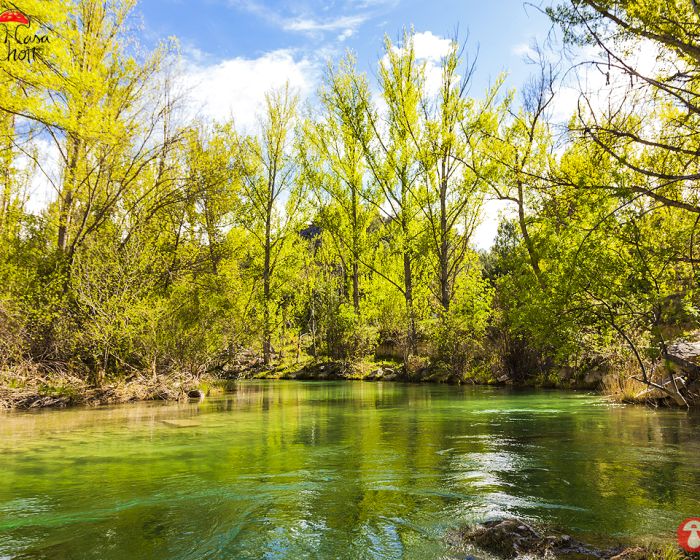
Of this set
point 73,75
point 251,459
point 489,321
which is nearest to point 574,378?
point 489,321

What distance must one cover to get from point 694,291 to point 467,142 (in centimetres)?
1454

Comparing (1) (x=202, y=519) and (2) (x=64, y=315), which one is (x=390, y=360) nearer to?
(2) (x=64, y=315)

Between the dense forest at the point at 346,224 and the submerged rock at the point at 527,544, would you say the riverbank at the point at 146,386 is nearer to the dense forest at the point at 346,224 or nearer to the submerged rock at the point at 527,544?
the dense forest at the point at 346,224

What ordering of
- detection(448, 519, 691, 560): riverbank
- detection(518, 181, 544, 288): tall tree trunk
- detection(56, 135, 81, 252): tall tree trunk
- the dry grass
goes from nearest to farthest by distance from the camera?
1. detection(448, 519, 691, 560): riverbank
2. the dry grass
3. detection(56, 135, 81, 252): tall tree trunk
4. detection(518, 181, 544, 288): tall tree trunk


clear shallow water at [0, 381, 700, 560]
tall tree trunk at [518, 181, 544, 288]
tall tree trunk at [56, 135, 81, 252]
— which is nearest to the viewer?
clear shallow water at [0, 381, 700, 560]

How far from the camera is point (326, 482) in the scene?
483 centimetres

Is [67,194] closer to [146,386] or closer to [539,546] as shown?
[146,386]

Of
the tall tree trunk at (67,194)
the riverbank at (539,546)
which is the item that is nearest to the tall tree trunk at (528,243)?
the riverbank at (539,546)

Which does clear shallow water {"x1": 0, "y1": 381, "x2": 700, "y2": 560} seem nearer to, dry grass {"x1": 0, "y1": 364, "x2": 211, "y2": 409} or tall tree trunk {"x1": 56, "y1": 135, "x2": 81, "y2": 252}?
dry grass {"x1": 0, "y1": 364, "x2": 211, "y2": 409}

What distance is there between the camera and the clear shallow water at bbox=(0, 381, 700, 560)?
134 inches

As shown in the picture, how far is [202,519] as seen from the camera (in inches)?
150

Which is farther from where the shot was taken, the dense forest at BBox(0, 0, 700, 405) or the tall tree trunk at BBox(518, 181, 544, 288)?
the tall tree trunk at BBox(518, 181, 544, 288)

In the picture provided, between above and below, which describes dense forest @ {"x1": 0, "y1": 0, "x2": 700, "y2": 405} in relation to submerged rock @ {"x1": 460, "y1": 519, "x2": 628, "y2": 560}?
above

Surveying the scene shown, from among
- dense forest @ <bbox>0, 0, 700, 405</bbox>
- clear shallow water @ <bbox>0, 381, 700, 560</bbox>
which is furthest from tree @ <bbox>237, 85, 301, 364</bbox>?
clear shallow water @ <bbox>0, 381, 700, 560</bbox>
